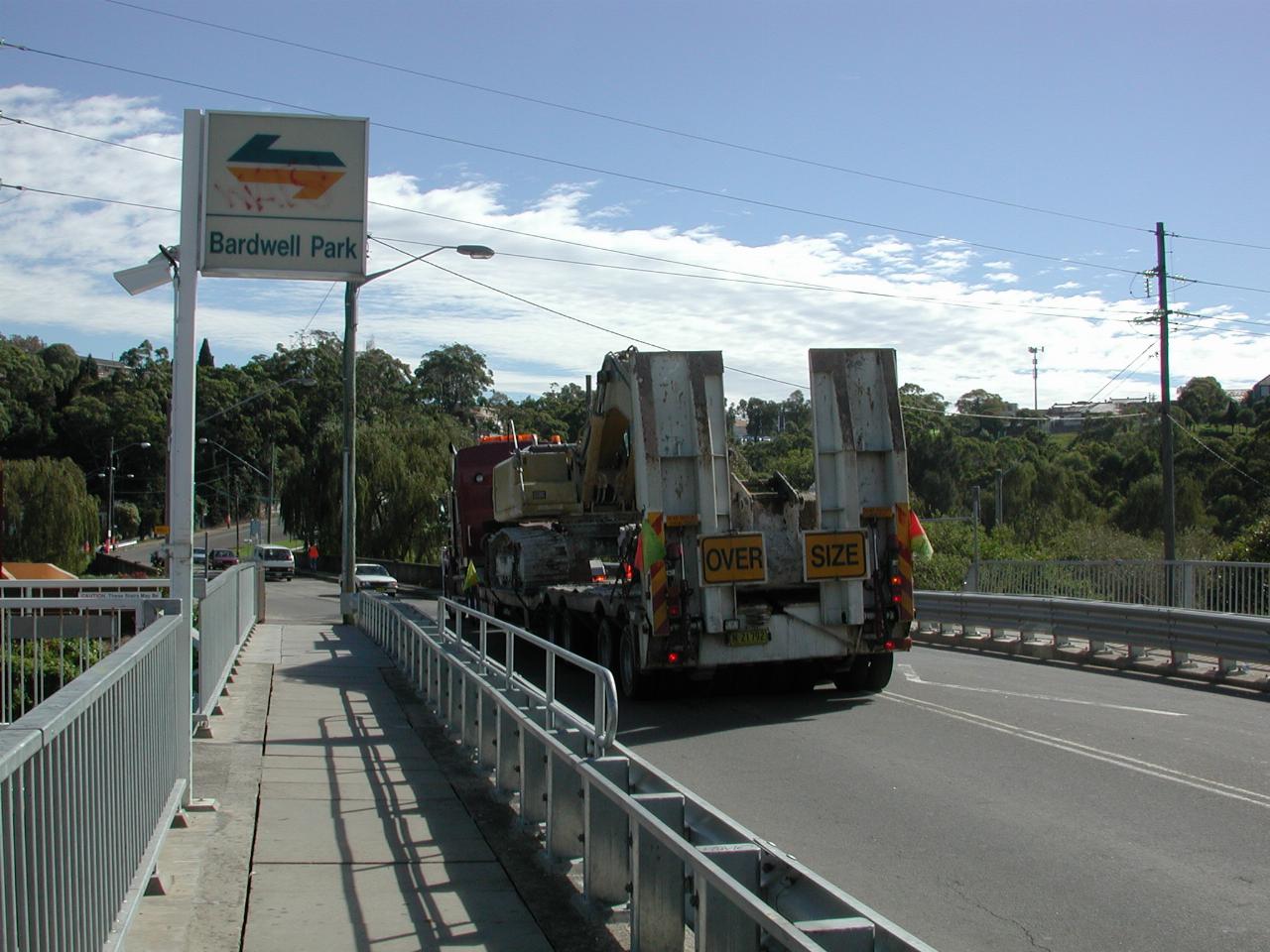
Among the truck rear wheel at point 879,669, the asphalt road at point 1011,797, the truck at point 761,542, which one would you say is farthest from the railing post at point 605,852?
the truck rear wheel at point 879,669

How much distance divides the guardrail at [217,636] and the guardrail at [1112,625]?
1079 cm

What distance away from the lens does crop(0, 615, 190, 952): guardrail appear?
331cm

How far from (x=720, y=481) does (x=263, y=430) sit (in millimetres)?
98040

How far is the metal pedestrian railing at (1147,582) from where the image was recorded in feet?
55.2

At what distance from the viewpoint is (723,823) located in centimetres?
542

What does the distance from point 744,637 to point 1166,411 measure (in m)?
26.2

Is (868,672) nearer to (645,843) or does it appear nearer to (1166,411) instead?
(645,843)

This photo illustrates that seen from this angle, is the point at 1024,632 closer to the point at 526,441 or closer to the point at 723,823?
the point at 526,441

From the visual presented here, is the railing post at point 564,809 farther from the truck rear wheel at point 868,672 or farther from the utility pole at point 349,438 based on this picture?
the utility pole at point 349,438

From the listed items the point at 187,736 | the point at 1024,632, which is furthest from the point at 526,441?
the point at 187,736

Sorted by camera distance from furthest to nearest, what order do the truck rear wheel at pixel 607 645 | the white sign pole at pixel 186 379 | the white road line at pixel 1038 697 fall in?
1. the truck rear wheel at pixel 607 645
2. the white road line at pixel 1038 697
3. the white sign pole at pixel 186 379

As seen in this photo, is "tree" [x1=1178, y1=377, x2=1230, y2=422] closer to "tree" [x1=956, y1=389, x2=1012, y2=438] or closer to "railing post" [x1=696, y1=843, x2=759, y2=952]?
"tree" [x1=956, y1=389, x2=1012, y2=438]

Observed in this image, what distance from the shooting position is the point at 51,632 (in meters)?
8.62

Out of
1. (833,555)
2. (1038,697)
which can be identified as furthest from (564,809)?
(1038,697)
